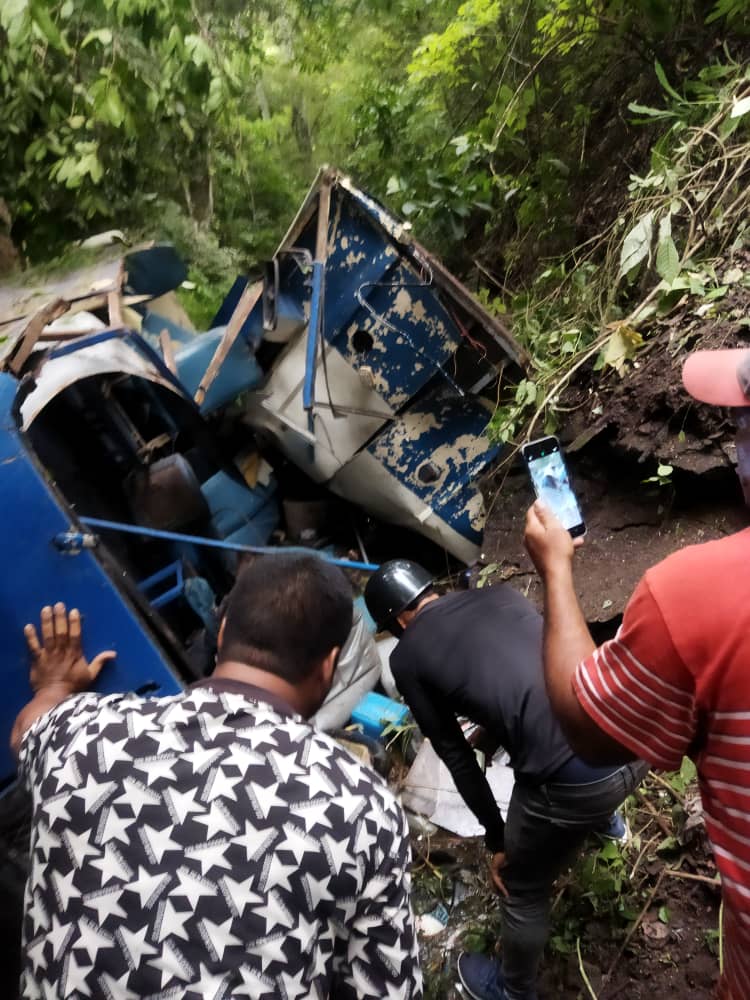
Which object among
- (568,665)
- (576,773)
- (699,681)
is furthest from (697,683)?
(576,773)

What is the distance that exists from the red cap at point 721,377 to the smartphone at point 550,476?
93cm

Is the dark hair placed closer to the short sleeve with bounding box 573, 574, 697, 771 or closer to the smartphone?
the short sleeve with bounding box 573, 574, 697, 771

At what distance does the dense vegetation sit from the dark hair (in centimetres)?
202

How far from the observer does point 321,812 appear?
3.36ft

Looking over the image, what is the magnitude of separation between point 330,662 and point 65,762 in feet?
1.63

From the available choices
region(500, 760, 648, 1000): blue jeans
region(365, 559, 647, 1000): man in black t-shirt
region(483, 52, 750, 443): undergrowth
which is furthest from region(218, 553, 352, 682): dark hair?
region(483, 52, 750, 443): undergrowth

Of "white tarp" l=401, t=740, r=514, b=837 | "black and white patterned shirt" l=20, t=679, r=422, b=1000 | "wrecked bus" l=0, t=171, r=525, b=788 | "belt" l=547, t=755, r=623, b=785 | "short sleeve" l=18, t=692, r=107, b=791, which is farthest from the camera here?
"wrecked bus" l=0, t=171, r=525, b=788

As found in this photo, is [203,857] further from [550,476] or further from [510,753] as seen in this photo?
[550,476]

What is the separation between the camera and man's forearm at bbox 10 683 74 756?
1450 millimetres

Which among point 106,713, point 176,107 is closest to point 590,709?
point 106,713

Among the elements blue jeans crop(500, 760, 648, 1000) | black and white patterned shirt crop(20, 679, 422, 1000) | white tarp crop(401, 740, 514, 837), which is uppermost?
black and white patterned shirt crop(20, 679, 422, 1000)

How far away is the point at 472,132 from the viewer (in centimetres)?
473

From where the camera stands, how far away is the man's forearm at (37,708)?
1.45 m

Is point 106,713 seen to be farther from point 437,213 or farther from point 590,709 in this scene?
point 437,213
